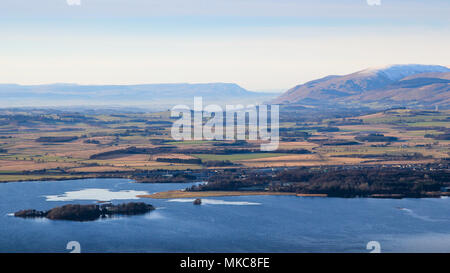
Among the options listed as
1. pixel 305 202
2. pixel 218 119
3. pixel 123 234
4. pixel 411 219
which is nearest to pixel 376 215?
pixel 411 219

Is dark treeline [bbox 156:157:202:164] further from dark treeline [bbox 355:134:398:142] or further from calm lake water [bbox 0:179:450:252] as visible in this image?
dark treeline [bbox 355:134:398:142]

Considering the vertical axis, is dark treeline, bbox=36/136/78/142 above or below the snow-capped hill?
below

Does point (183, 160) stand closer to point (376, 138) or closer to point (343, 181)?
point (343, 181)

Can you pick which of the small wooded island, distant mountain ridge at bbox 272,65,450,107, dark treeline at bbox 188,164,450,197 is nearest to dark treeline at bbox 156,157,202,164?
dark treeline at bbox 188,164,450,197

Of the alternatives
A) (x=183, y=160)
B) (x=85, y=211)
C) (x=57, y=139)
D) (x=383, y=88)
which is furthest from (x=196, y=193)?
(x=383, y=88)

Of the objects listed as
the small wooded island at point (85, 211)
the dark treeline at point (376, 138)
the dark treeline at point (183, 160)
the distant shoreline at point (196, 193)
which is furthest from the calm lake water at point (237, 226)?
the dark treeline at point (376, 138)
